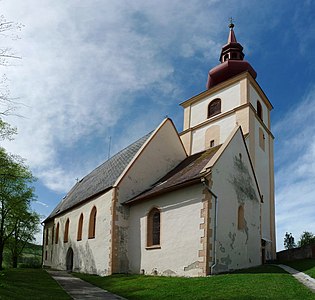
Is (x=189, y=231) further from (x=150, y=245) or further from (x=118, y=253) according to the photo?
(x=118, y=253)

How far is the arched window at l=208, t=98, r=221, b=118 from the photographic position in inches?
1219

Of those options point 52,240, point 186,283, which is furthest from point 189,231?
point 52,240

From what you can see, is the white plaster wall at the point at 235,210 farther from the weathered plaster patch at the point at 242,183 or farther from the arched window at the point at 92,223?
the arched window at the point at 92,223

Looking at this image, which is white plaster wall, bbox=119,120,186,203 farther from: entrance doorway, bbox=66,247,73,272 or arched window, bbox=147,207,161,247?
entrance doorway, bbox=66,247,73,272

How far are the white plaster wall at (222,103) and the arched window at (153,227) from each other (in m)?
13.9

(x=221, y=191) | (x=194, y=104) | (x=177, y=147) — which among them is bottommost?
(x=221, y=191)

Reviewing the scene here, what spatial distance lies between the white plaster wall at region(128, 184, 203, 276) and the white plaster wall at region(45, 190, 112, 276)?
1.88 metres

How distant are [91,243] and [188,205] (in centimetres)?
868

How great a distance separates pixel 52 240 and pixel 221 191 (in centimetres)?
2154

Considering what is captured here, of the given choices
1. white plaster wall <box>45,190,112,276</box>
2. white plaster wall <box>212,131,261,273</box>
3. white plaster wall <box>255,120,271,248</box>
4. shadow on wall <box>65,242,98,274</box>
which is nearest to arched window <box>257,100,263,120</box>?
white plaster wall <box>255,120,271,248</box>

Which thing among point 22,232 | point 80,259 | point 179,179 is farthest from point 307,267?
point 22,232

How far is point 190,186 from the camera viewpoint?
17.2 m

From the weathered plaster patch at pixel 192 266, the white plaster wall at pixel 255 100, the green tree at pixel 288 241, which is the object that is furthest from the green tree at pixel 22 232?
the green tree at pixel 288 241

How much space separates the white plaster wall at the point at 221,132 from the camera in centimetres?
2858
